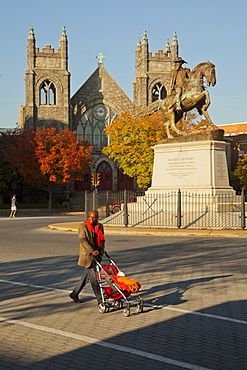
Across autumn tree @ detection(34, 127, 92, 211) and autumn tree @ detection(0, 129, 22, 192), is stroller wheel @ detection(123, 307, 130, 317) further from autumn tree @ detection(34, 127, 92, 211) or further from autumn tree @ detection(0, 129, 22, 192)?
autumn tree @ detection(0, 129, 22, 192)

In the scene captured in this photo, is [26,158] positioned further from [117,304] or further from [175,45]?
[117,304]

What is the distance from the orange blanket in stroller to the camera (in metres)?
7.55

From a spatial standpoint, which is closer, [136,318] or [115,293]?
[136,318]

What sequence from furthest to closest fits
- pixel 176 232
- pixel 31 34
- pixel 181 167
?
1. pixel 31 34
2. pixel 181 167
3. pixel 176 232

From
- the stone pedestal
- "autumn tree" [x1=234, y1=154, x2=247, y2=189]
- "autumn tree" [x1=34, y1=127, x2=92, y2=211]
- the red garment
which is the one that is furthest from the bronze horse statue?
"autumn tree" [x1=234, y1=154, x2=247, y2=189]

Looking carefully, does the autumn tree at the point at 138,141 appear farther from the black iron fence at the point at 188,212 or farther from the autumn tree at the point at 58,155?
the black iron fence at the point at 188,212

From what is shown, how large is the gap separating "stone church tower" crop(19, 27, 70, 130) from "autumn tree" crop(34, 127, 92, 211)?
34.0 feet

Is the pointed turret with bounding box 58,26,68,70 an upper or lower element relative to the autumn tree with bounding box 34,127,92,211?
upper

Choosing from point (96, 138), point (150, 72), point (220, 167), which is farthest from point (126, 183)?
point (220, 167)

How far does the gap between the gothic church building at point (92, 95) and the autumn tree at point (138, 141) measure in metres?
12.5

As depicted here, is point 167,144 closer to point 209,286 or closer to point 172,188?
point 172,188

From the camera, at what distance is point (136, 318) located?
289 inches

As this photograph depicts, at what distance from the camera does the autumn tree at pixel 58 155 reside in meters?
50.1

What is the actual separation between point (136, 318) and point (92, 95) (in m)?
60.8
